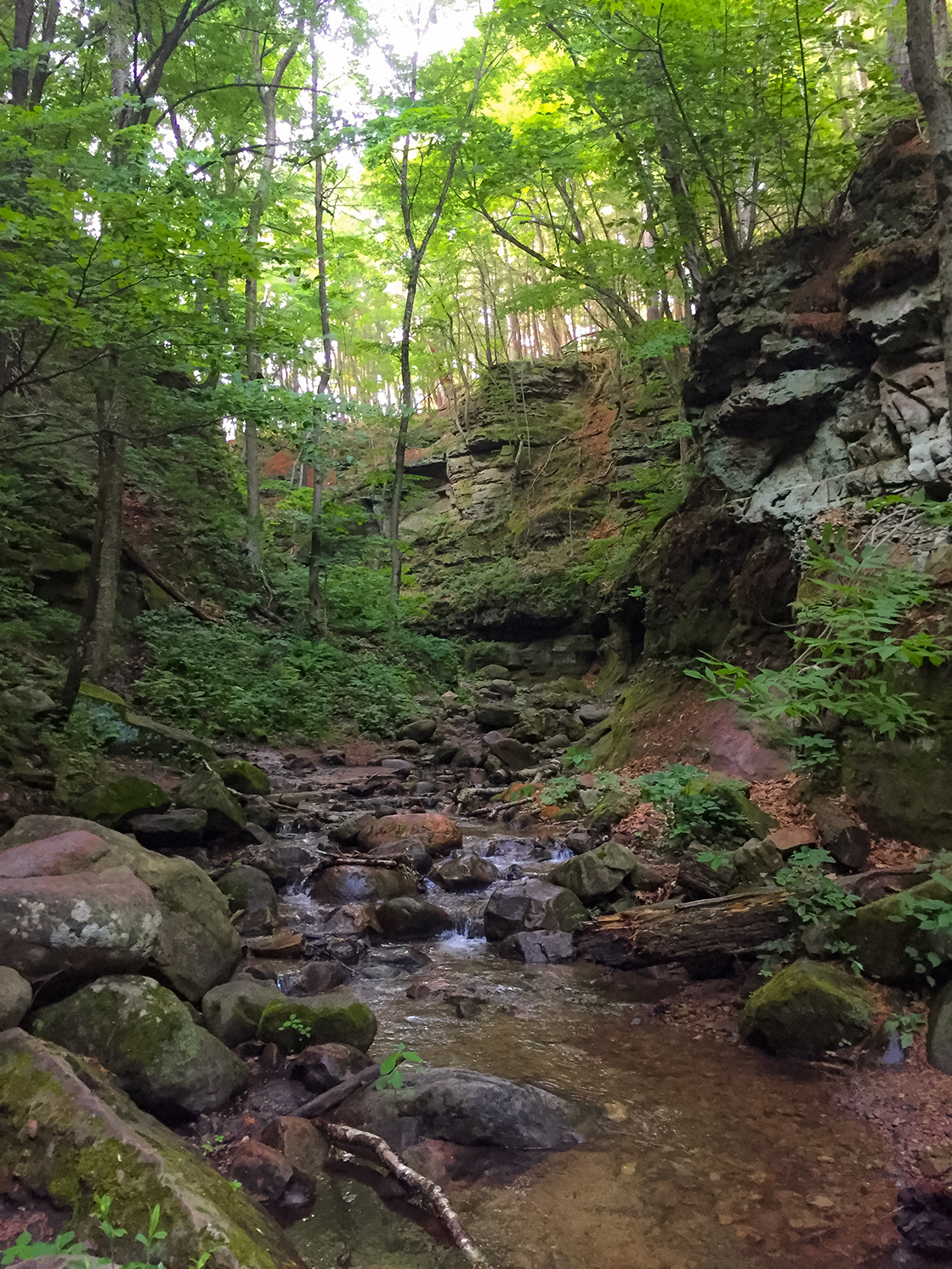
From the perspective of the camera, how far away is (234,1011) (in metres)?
4.20

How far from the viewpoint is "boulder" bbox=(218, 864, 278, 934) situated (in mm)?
6128

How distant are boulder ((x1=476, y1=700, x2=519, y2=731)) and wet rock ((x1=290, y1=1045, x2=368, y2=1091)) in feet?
38.6

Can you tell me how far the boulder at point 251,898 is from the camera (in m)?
6.13

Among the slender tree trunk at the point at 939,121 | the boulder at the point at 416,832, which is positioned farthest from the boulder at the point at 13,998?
the slender tree trunk at the point at 939,121

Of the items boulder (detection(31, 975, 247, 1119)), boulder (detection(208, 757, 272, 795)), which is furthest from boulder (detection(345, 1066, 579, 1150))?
boulder (detection(208, 757, 272, 795))

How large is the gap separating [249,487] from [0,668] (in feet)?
37.9

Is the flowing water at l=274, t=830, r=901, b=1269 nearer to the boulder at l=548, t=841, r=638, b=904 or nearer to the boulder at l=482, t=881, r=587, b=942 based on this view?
the boulder at l=482, t=881, r=587, b=942

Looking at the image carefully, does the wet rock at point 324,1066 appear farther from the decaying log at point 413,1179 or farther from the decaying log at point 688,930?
the decaying log at point 688,930

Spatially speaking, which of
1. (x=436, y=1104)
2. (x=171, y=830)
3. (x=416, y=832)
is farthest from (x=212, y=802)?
(x=436, y=1104)

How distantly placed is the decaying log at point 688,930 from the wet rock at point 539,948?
182mm

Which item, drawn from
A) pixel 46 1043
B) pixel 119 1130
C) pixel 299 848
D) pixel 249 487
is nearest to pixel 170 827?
pixel 299 848

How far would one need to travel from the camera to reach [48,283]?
622 cm

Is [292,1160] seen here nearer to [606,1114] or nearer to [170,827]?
[606,1114]

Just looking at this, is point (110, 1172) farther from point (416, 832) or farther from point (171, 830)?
point (416, 832)
